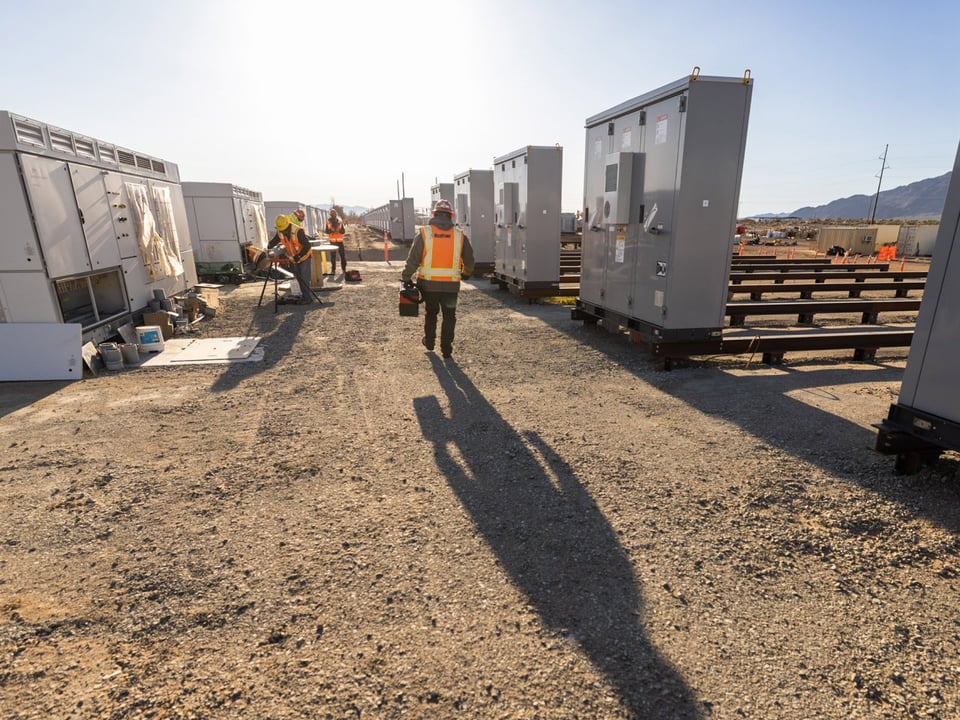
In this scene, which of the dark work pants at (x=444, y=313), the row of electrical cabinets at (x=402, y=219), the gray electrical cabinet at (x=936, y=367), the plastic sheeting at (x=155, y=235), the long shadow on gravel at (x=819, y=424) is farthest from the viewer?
the row of electrical cabinets at (x=402, y=219)

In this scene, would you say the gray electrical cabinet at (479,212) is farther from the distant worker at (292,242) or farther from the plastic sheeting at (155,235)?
the plastic sheeting at (155,235)

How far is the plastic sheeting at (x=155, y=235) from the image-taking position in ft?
27.1

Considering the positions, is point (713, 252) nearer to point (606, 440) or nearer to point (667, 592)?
point (606, 440)

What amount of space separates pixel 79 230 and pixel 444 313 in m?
4.94

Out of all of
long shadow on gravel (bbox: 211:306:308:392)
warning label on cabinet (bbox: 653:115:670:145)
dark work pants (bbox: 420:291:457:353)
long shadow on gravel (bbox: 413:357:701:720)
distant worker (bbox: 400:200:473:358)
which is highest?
warning label on cabinet (bbox: 653:115:670:145)

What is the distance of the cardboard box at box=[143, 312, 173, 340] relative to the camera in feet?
26.1

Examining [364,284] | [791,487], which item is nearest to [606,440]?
[791,487]

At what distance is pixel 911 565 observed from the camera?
2.81 meters

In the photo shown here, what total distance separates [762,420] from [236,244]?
15064mm

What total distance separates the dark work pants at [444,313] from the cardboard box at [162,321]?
14.2 ft

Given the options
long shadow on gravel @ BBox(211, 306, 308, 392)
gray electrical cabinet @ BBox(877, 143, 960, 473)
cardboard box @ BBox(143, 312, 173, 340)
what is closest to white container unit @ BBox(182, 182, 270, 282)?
long shadow on gravel @ BBox(211, 306, 308, 392)

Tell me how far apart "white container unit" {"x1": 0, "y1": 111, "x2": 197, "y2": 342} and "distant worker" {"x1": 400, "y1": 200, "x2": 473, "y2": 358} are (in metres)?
4.29

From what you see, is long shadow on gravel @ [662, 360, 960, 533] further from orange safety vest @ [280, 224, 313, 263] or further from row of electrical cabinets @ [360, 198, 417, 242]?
row of electrical cabinets @ [360, 198, 417, 242]

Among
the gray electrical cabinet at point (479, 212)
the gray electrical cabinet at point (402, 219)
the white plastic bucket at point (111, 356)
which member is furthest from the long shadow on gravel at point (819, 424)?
the gray electrical cabinet at point (402, 219)
